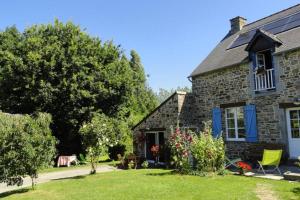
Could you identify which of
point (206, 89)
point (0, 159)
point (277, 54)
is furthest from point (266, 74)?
point (0, 159)

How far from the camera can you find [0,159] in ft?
35.2

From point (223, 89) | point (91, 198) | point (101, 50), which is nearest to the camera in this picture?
point (91, 198)

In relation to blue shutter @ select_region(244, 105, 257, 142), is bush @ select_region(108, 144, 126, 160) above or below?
below

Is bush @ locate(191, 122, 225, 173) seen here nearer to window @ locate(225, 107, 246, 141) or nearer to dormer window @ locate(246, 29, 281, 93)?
window @ locate(225, 107, 246, 141)

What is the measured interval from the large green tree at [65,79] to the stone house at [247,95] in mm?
5179

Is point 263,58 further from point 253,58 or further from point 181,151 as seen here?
point 181,151

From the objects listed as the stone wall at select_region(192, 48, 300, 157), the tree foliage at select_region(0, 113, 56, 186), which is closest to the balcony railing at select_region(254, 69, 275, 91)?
the stone wall at select_region(192, 48, 300, 157)

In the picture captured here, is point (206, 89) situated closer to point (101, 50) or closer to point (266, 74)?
point (266, 74)

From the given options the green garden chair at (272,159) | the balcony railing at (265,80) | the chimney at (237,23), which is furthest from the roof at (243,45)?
the green garden chair at (272,159)

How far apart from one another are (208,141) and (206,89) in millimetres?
5330

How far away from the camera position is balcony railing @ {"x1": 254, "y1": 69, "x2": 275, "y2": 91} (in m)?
14.2

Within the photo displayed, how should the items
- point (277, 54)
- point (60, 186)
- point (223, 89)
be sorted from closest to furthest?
point (60, 186) → point (277, 54) → point (223, 89)

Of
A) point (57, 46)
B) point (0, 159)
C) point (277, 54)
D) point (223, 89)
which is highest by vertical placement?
point (57, 46)

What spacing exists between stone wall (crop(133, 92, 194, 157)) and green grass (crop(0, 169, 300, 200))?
4901 mm
